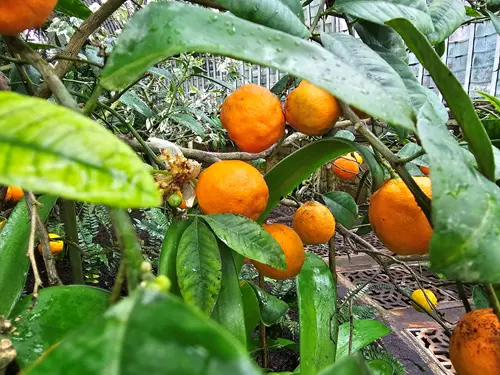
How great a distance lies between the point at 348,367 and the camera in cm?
22

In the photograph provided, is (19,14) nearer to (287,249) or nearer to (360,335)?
(287,249)

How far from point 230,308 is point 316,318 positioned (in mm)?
183

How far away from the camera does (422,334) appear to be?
1.14 m

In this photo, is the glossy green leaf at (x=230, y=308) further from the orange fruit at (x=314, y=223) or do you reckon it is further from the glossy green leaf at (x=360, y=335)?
the glossy green leaf at (x=360, y=335)

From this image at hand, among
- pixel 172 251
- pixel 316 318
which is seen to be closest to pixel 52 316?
pixel 172 251

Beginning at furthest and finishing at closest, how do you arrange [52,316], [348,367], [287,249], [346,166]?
[346,166], [287,249], [52,316], [348,367]

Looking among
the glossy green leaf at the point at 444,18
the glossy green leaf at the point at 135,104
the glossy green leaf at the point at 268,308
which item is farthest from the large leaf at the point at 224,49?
the glossy green leaf at the point at 135,104

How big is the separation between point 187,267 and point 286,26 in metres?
0.24

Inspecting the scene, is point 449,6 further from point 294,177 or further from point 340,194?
point 340,194

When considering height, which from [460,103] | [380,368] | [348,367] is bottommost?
[380,368]

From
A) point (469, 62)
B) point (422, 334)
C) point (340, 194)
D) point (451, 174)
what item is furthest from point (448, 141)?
point (469, 62)

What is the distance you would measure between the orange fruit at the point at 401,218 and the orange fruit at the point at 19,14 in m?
0.32

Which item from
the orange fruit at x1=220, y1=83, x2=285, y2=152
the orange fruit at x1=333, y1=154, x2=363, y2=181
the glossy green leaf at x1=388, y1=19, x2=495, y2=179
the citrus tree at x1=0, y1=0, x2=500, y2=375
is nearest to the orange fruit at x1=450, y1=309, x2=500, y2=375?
the citrus tree at x1=0, y1=0, x2=500, y2=375

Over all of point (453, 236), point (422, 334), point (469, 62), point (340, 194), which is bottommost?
point (422, 334)
